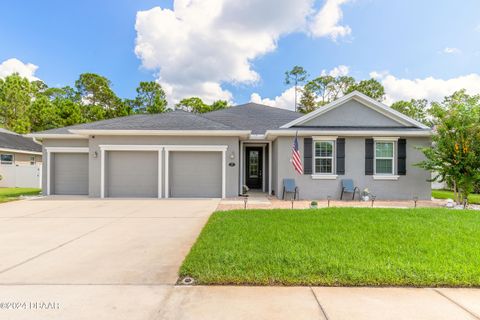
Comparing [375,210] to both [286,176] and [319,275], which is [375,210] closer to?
[286,176]

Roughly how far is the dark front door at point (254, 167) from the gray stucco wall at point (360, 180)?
3.51 meters

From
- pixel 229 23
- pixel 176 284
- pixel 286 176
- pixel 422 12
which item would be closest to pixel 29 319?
pixel 176 284

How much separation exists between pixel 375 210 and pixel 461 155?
448 cm

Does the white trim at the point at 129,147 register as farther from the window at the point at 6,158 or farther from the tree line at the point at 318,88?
the tree line at the point at 318,88

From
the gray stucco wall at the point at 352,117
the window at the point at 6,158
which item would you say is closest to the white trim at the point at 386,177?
the gray stucco wall at the point at 352,117

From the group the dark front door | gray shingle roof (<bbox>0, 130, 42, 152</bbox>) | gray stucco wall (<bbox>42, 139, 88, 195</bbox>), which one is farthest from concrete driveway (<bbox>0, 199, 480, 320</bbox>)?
gray shingle roof (<bbox>0, 130, 42, 152</bbox>)

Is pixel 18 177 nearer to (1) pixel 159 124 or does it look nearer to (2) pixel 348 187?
(1) pixel 159 124

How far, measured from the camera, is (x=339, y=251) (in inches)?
164

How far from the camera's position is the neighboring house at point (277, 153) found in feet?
36.4

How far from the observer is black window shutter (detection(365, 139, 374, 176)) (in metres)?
11.1

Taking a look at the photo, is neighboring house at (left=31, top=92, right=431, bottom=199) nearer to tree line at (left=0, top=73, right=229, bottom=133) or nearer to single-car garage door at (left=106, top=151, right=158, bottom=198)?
single-car garage door at (left=106, top=151, right=158, bottom=198)

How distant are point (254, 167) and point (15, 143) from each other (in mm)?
20064

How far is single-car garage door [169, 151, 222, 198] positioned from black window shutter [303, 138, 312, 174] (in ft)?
12.3

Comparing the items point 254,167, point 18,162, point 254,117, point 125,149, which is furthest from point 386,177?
point 18,162
